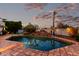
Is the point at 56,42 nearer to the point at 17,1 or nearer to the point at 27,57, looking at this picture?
the point at 27,57

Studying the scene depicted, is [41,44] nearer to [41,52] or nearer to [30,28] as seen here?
[41,52]

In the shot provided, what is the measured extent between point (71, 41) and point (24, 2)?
2.12 feet

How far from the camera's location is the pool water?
209 cm

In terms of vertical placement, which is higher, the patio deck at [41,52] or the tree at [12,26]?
the tree at [12,26]

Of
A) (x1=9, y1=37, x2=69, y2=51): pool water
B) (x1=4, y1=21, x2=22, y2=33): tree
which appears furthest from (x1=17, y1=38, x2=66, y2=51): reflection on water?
(x1=4, y1=21, x2=22, y2=33): tree

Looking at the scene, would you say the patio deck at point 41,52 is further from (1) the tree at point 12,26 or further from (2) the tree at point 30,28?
(2) the tree at point 30,28

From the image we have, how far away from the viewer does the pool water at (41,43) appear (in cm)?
209

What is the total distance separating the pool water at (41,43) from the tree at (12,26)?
0.10 m

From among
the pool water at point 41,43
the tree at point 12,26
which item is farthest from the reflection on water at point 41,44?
the tree at point 12,26

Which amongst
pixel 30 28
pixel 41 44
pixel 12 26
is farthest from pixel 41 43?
pixel 12 26

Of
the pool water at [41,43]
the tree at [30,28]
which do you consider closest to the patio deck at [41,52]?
the pool water at [41,43]

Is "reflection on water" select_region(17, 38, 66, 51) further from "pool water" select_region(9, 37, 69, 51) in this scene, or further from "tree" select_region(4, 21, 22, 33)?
"tree" select_region(4, 21, 22, 33)

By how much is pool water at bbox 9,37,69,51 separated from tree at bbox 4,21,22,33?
0.32ft

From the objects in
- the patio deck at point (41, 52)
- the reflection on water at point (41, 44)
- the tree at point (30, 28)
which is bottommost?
the patio deck at point (41, 52)
